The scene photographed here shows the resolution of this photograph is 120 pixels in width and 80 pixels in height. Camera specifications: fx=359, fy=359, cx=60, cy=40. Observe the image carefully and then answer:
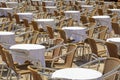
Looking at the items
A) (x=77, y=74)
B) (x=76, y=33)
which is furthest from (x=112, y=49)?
(x=76, y=33)

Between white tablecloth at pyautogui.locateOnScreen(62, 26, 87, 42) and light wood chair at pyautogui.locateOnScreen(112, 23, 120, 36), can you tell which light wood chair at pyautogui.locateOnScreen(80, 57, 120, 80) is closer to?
white tablecloth at pyautogui.locateOnScreen(62, 26, 87, 42)

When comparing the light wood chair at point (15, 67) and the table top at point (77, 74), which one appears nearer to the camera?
the table top at point (77, 74)

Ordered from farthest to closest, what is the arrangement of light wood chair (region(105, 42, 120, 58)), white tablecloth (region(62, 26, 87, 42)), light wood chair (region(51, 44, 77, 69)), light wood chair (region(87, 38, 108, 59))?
white tablecloth (region(62, 26, 87, 42))
light wood chair (region(87, 38, 108, 59))
light wood chair (region(105, 42, 120, 58))
light wood chair (region(51, 44, 77, 69))

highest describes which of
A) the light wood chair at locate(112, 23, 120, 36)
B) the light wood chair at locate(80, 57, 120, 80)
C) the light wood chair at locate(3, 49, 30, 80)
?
the light wood chair at locate(80, 57, 120, 80)

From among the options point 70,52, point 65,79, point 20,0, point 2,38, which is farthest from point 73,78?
point 20,0

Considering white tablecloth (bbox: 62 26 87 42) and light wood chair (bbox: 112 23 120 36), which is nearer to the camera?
white tablecloth (bbox: 62 26 87 42)

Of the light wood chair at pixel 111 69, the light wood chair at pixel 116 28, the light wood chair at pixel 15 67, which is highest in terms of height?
the light wood chair at pixel 111 69

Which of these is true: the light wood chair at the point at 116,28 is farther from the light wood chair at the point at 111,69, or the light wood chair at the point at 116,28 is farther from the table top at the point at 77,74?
the table top at the point at 77,74

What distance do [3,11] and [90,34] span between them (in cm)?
649

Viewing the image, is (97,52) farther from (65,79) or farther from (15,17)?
(15,17)

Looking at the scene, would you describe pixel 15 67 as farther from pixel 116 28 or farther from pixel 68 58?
pixel 116 28

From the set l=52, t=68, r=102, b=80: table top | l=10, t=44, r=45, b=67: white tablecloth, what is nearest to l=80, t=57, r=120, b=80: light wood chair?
l=52, t=68, r=102, b=80: table top

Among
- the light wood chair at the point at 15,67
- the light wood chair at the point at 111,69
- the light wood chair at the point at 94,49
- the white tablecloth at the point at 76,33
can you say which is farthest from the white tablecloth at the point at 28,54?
the white tablecloth at the point at 76,33

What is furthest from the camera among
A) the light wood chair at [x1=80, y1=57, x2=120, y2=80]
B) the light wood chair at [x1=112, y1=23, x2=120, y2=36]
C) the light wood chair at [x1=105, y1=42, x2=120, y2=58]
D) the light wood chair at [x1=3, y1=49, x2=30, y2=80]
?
the light wood chair at [x1=112, y1=23, x2=120, y2=36]
